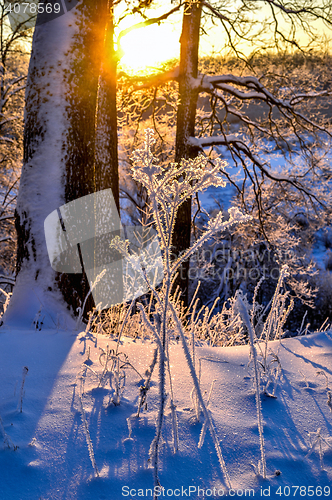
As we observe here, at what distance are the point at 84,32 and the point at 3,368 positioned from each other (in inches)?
113

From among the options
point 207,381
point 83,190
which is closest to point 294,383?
point 207,381

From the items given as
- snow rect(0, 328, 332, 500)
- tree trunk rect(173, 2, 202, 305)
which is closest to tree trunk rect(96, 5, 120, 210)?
tree trunk rect(173, 2, 202, 305)

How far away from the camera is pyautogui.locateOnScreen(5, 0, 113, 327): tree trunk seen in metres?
2.92

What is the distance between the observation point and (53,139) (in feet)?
9.75

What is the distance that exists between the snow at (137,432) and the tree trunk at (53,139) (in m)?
1.09

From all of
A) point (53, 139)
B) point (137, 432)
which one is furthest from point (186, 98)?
point (137, 432)

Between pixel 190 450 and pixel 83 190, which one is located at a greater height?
pixel 83 190

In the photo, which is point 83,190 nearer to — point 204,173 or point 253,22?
point 204,173

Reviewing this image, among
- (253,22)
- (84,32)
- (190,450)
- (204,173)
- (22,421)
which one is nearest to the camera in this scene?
(204,173)

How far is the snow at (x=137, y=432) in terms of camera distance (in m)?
0.94

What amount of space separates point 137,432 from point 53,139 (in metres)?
2.56

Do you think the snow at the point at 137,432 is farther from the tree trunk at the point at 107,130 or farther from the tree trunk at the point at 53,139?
the tree trunk at the point at 107,130

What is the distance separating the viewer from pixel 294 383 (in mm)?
1652

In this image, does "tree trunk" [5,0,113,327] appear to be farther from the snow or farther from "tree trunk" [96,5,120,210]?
"tree trunk" [96,5,120,210]
